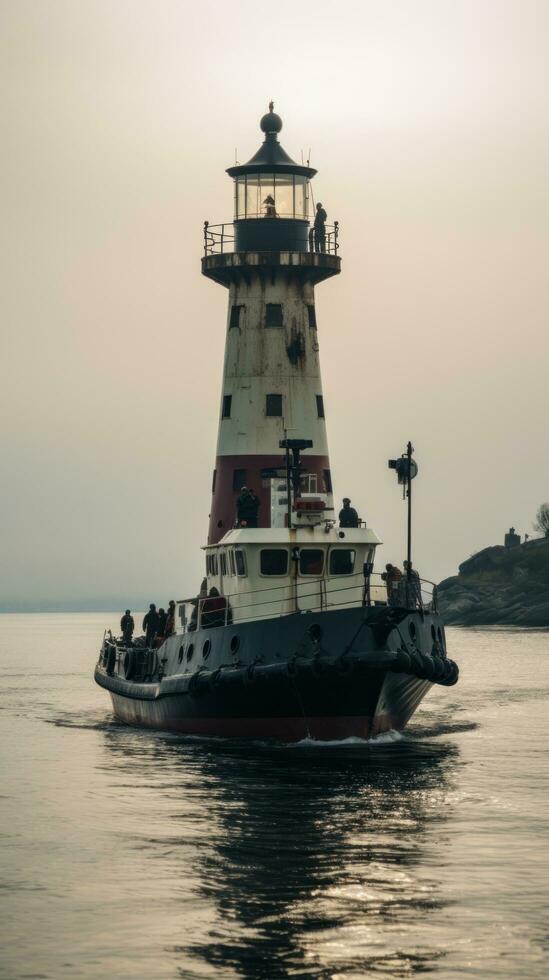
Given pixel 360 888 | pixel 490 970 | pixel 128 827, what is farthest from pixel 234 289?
pixel 490 970

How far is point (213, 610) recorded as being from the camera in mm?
35125

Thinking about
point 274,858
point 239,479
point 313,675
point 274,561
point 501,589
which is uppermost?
point 501,589

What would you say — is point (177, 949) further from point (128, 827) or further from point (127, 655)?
point (127, 655)

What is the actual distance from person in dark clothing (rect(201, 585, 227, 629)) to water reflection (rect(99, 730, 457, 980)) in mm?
2776

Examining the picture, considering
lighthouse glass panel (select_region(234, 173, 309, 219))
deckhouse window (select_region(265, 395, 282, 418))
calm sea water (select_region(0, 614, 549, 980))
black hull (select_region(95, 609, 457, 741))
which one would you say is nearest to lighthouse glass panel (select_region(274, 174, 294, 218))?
lighthouse glass panel (select_region(234, 173, 309, 219))

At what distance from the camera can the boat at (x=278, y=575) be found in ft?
106

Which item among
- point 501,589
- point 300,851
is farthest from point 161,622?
point 501,589

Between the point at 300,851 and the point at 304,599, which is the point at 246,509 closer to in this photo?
the point at 304,599

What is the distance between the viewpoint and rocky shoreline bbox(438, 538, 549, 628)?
133m

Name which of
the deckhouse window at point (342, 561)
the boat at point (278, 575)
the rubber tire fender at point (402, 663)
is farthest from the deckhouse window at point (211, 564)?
the rubber tire fender at point (402, 663)

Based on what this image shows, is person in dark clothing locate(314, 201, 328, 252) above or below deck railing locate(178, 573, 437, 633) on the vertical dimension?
above

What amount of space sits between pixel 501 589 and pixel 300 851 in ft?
386

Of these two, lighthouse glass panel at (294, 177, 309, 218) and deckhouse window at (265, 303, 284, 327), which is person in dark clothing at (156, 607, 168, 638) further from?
lighthouse glass panel at (294, 177, 309, 218)

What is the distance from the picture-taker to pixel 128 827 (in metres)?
25.2
